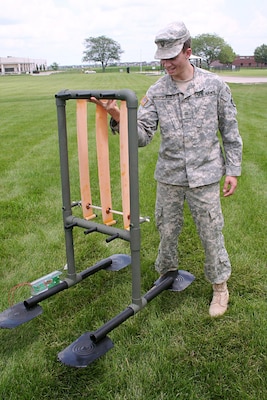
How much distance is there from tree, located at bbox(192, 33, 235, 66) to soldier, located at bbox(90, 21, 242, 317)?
346 feet

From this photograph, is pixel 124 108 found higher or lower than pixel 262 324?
higher

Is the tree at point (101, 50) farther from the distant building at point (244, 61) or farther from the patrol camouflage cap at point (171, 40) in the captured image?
the patrol camouflage cap at point (171, 40)

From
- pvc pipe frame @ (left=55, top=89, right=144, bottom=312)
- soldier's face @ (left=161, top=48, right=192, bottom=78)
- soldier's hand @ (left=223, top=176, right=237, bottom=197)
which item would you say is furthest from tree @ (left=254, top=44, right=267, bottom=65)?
pvc pipe frame @ (left=55, top=89, right=144, bottom=312)

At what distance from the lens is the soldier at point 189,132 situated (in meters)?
2.57

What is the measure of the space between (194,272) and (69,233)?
1.20 metres

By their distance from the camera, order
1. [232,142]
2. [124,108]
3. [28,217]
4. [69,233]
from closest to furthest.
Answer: [124,108] → [232,142] → [69,233] → [28,217]

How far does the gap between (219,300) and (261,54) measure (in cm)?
12164

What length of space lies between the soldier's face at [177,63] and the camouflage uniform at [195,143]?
0.10 meters

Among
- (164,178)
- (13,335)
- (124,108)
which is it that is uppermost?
(124,108)

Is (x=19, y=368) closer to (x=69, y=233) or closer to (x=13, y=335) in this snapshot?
(x=13, y=335)

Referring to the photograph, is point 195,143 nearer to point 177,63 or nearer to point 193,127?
point 193,127

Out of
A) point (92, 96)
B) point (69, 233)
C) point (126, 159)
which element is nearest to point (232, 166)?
point (126, 159)

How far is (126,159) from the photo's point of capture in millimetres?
2508

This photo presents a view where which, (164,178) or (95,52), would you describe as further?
(95,52)
